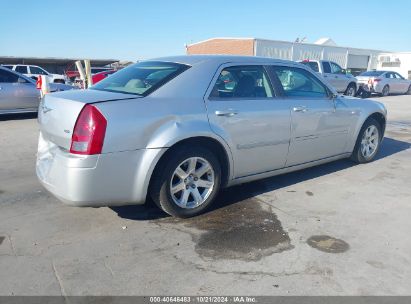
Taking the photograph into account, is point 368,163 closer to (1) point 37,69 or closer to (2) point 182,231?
(2) point 182,231

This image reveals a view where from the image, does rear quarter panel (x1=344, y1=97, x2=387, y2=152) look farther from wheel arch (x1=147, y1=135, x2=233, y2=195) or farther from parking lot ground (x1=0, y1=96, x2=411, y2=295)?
wheel arch (x1=147, y1=135, x2=233, y2=195)

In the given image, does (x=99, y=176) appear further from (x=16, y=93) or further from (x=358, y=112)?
(x=16, y=93)

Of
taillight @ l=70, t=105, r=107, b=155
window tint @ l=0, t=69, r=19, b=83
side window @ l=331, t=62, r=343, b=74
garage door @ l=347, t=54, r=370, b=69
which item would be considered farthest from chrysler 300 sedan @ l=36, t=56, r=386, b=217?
garage door @ l=347, t=54, r=370, b=69

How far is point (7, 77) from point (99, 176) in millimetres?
8604

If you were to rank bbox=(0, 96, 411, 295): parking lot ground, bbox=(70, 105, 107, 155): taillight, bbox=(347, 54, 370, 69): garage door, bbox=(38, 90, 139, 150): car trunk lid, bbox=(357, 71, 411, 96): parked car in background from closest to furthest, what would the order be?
bbox=(0, 96, 411, 295): parking lot ground, bbox=(70, 105, 107, 155): taillight, bbox=(38, 90, 139, 150): car trunk lid, bbox=(357, 71, 411, 96): parked car in background, bbox=(347, 54, 370, 69): garage door

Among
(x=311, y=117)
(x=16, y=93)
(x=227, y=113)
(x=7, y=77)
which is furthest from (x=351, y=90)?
(x=227, y=113)

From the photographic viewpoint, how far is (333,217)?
3.93 metres

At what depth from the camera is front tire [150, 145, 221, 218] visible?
3.60m

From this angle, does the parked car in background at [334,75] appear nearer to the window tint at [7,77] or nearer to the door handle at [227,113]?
the window tint at [7,77]

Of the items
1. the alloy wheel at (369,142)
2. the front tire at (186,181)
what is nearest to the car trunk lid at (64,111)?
the front tire at (186,181)

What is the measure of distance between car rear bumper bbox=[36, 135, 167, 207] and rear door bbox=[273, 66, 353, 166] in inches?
76.9

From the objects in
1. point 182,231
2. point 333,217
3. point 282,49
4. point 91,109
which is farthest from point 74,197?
point 282,49

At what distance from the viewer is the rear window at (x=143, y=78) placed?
3701mm

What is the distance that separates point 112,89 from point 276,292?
254 centimetres
